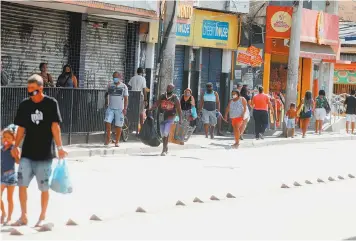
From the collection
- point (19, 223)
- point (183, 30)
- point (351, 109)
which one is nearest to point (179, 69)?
point (183, 30)

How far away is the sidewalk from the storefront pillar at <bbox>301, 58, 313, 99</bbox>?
361 centimetres

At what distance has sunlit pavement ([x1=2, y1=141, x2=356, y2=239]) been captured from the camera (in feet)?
36.1

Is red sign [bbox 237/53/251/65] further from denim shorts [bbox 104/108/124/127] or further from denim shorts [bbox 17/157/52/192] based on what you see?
denim shorts [bbox 17/157/52/192]

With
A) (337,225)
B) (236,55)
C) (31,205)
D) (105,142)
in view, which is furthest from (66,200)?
(236,55)

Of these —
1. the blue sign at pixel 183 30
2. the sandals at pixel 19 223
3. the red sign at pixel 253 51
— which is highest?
the blue sign at pixel 183 30

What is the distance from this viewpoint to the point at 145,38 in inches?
1156

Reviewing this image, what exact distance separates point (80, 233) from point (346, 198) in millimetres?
6050

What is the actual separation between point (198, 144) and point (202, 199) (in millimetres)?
12332

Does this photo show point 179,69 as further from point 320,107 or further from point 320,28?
point 320,28

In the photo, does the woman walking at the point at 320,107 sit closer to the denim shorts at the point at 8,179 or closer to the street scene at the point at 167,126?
the street scene at the point at 167,126

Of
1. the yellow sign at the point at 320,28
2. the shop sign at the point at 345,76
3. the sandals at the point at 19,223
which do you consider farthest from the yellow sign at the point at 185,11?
the shop sign at the point at 345,76

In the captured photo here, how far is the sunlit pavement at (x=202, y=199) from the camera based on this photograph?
36.1 feet

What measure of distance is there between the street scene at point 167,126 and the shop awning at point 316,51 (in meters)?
0.08

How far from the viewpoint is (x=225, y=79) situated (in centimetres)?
3403
